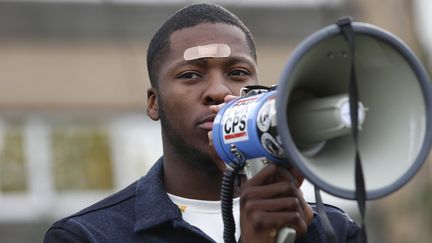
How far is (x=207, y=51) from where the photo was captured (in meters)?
4.54

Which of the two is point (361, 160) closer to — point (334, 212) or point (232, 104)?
point (232, 104)

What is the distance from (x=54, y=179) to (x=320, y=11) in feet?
10.8

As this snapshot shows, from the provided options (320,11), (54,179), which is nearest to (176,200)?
(54,179)

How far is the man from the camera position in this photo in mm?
4492

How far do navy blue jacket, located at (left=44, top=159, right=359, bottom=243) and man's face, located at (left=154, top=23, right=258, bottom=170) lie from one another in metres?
0.18

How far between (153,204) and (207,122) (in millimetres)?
361

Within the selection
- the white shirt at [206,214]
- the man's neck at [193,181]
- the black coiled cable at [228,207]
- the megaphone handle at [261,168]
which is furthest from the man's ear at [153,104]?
the megaphone handle at [261,168]

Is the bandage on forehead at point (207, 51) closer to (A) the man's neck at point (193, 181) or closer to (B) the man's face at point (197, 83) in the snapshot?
(B) the man's face at point (197, 83)

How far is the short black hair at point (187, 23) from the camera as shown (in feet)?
15.3

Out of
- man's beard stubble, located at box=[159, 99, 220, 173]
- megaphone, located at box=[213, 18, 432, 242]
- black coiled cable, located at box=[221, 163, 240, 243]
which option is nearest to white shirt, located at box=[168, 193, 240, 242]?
man's beard stubble, located at box=[159, 99, 220, 173]

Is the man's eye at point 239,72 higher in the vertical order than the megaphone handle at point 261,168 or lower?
higher

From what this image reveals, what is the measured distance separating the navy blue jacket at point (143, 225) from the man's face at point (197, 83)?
177 millimetres

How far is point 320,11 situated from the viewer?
51.1 ft

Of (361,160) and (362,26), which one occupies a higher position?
(362,26)
